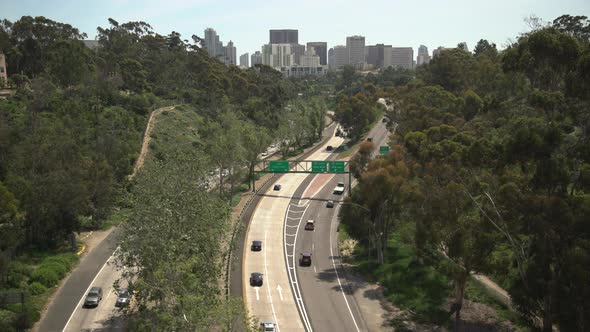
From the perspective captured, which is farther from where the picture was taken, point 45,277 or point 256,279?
point 256,279

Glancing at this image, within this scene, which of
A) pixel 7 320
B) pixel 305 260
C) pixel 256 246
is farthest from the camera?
pixel 256 246

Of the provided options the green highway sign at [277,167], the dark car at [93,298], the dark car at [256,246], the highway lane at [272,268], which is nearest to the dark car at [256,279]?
the highway lane at [272,268]

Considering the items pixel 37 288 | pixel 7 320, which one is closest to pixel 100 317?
pixel 7 320

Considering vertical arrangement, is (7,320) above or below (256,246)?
below

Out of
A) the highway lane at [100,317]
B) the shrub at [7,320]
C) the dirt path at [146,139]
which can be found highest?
the dirt path at [146,139]

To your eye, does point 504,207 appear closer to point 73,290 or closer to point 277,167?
point 73,290

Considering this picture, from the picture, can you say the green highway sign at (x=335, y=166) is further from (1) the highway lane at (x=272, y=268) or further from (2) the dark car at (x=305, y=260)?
(2) the dark car at (x=305, y=260)
